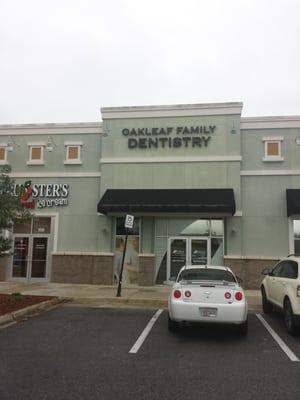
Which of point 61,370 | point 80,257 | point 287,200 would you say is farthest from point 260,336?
point 80,257

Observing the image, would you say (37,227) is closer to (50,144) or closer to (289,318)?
(50,144)

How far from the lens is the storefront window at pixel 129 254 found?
808 inches

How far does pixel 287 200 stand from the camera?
1933cm

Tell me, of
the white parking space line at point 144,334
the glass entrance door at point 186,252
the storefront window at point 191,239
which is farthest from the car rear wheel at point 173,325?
the storefront window at point 191,239

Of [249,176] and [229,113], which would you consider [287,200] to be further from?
[229,113]

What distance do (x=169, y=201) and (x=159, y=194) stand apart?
2.96ft

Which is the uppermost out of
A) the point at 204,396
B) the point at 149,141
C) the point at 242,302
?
the point at 149,141

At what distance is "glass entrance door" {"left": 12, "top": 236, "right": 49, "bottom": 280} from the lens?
21328mm

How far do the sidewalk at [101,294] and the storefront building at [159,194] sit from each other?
1271 mm

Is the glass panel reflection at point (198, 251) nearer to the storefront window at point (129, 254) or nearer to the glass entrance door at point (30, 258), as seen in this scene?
the storefront window at point (129, 254)

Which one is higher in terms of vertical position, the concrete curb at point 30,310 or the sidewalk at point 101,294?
the sidewalk at point 101,294

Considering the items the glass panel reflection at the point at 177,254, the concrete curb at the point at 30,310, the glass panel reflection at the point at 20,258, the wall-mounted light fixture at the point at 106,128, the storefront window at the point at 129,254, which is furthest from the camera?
the glass panel reflection at the point at 20,258

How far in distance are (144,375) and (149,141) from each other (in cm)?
1518

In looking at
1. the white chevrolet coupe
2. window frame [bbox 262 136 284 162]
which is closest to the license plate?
the white chevrolet coupe
